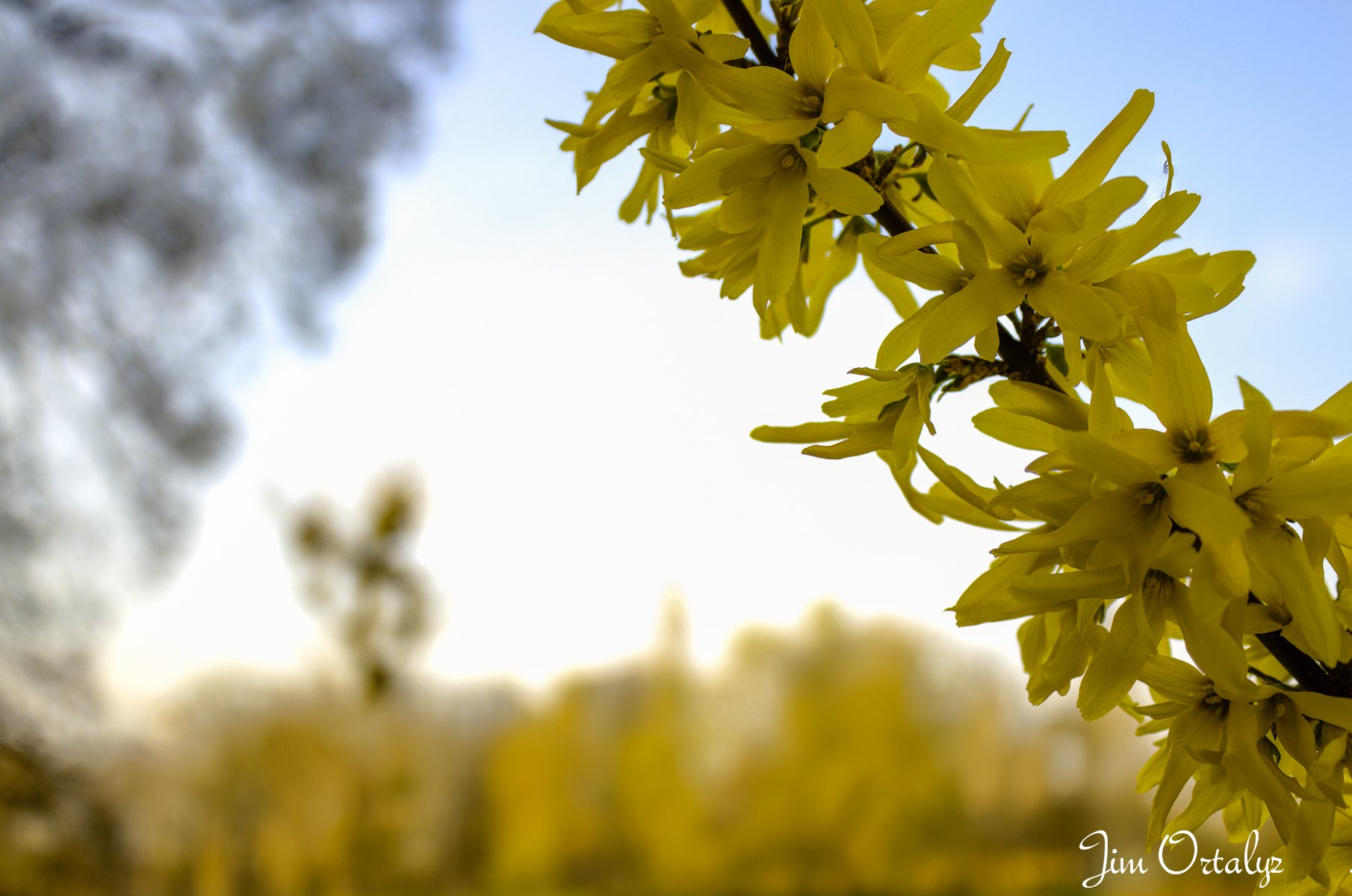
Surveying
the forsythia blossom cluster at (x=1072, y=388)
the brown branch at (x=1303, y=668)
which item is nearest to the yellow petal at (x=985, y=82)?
the forsythia blossom cluster at (x=1072, y=388)

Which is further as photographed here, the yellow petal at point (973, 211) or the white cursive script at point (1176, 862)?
the white cursive script at point (1176, 862)

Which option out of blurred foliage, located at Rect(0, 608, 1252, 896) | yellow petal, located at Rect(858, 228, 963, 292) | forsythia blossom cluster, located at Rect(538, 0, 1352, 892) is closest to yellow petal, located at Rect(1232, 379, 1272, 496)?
forsythia blossom cluster, located at Rect(538, 0, 1352, 892)

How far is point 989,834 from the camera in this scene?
9789 mm

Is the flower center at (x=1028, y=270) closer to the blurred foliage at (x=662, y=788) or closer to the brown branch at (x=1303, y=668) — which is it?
the brown branch at (x=1303, y=668)

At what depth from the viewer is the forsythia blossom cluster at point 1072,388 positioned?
29 centimetres

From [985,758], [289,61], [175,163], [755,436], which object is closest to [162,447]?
[175,163]

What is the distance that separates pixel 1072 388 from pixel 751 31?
0.22 m

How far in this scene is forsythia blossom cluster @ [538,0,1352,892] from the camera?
0.29 meters

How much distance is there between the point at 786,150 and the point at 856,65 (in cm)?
4

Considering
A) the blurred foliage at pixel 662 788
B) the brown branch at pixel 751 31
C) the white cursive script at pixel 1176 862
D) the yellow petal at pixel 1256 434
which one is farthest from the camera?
the blurred foliage at pixel 662 788

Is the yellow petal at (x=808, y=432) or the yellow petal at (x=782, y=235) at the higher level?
the yellow petal at (x=782, y=235)

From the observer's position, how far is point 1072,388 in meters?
0.34

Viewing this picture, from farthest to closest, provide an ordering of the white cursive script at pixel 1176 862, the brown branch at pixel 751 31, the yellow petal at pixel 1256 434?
the white cursive script at pixel 1176 862 → the brown branch at pixel 751 31 → the yellow petal at pixel 1256 434

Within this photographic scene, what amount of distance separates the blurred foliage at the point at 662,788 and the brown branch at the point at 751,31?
354 inches
